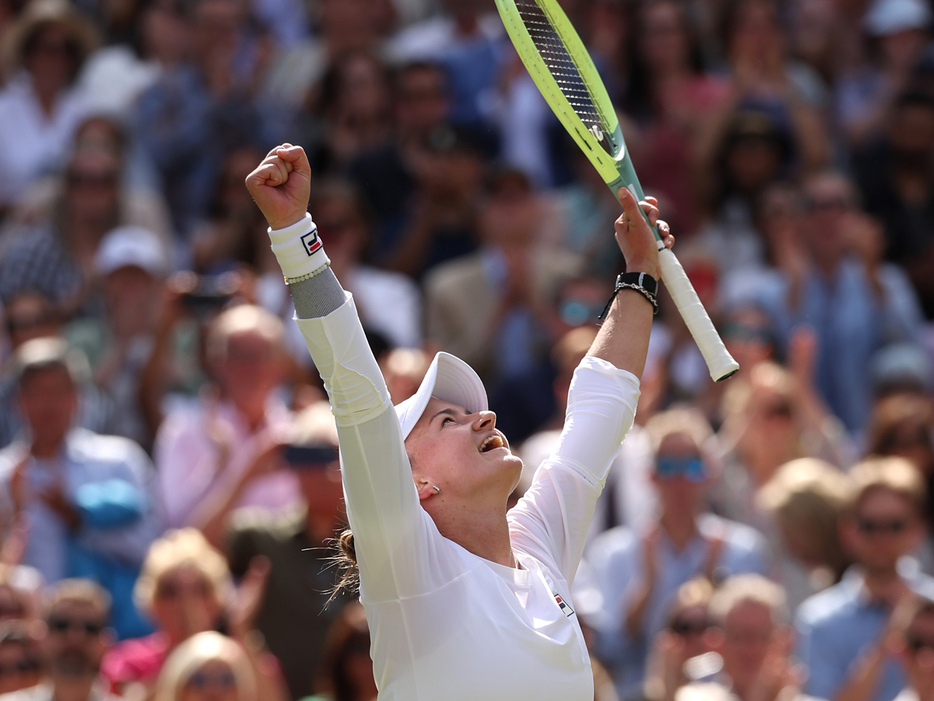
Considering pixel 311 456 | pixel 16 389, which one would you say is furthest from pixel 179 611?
pixel 16 389

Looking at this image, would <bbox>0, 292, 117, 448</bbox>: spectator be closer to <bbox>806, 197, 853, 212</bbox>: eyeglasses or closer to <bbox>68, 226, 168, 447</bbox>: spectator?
<bbox>68, 226, 168, 447</bbox>: spectator

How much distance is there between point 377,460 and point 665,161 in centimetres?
630

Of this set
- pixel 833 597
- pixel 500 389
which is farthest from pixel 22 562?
pixel 833 597

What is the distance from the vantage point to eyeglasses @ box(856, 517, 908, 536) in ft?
19.6

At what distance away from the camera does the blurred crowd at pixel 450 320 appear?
226 inches

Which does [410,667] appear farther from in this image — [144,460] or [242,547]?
[144,460]

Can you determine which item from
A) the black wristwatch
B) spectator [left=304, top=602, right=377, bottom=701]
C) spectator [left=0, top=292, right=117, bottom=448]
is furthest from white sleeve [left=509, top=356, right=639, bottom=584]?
spectator [left=0, top=292, right=117, bottom=448]

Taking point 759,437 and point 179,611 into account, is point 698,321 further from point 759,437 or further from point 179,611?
point 759,437

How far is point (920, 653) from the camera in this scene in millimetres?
5445

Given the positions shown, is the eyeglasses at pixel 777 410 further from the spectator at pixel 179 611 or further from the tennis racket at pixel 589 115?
the tennis racket at pixel 589 115

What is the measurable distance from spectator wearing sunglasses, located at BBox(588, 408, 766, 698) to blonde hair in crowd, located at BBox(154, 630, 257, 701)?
157 centimetres

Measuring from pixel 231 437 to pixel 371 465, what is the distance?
3.97m

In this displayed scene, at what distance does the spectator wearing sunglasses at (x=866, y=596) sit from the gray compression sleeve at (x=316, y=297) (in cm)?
362

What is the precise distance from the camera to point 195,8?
380 inches
